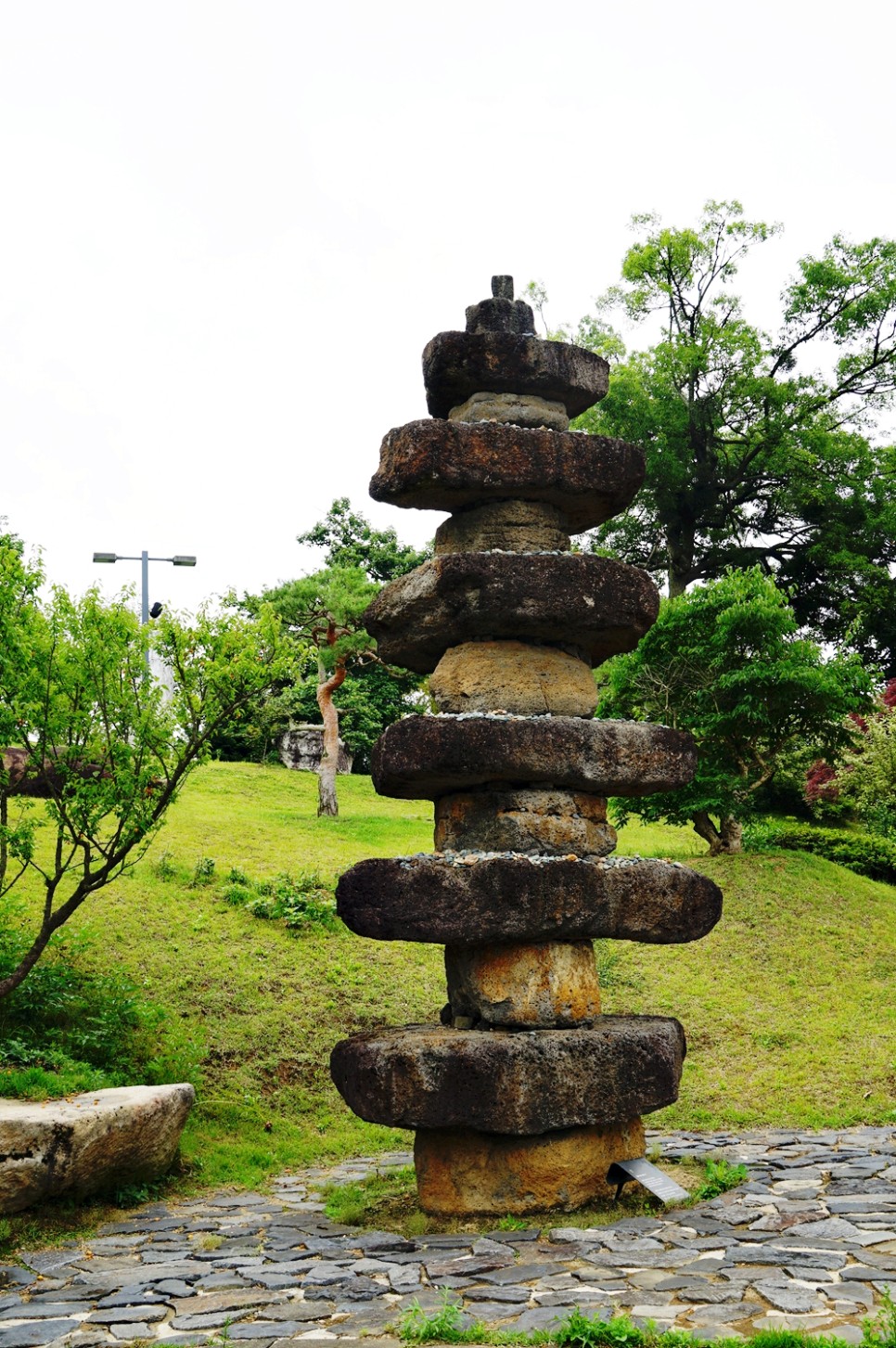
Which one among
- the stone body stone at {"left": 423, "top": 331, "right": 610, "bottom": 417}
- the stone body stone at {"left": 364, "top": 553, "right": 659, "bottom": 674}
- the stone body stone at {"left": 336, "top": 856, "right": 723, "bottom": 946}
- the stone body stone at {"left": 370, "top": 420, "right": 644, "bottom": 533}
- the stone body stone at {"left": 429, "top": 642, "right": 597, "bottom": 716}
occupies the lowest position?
the stone body stone at {"left": 336, "top": 856, "right": 723, "bottom": 946}

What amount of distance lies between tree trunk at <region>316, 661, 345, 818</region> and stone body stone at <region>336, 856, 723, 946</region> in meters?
18.0

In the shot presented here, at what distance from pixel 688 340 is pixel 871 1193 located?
98.8 feet

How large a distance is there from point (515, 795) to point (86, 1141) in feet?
14.1

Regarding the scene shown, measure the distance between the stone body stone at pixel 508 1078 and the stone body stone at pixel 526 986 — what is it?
7.4 inches

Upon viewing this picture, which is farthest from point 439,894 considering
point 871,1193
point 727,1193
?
point 871,1193

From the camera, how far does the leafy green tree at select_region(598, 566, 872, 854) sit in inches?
819

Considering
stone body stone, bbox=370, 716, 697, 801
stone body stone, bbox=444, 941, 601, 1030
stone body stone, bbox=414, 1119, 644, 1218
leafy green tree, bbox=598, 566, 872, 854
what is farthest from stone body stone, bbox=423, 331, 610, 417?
leafy green tree, bbox=598, 566, 872, 854

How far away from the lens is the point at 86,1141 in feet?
30.3

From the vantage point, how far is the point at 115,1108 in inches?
380

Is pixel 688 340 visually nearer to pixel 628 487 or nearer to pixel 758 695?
pixel 758 695

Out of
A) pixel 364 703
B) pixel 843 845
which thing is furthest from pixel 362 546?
pixel 843 845

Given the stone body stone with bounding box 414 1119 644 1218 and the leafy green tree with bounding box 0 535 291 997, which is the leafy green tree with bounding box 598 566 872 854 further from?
the stone body stone with bounding box 414 1119 644 1218

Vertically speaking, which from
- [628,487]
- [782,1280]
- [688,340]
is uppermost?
[688,340]

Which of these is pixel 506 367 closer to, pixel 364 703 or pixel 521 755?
pixel 521 755
